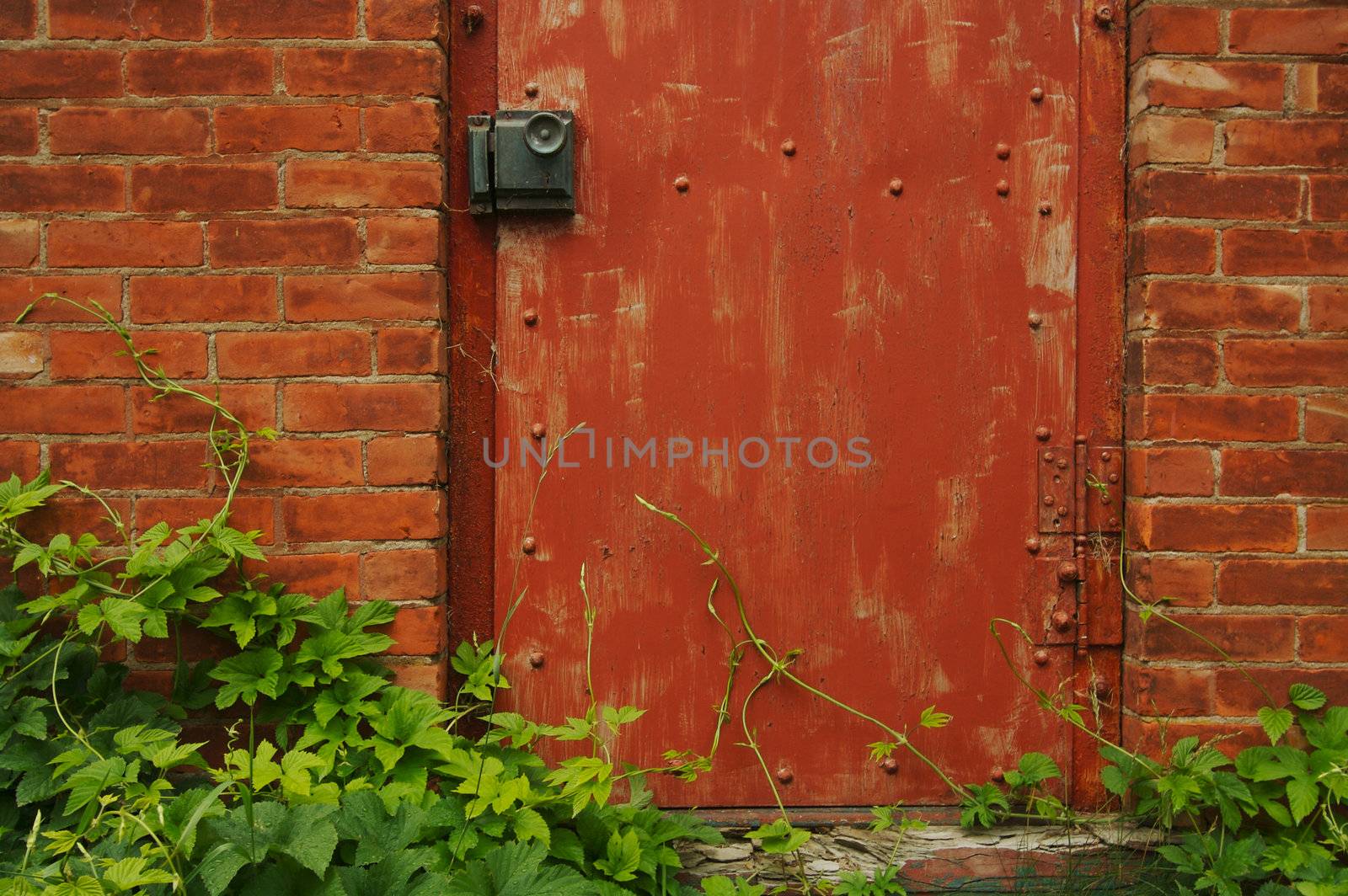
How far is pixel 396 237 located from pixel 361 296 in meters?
0.13

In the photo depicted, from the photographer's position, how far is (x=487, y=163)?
70.3 inches

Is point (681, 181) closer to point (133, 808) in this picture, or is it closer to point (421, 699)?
point (421, 699)

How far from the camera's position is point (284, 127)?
1.72 metres

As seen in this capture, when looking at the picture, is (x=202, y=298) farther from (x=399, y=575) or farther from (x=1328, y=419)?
(x=1328, y=419)

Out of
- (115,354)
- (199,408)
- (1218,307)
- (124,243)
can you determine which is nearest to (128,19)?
(124,243)

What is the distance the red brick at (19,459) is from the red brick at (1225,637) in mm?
2199

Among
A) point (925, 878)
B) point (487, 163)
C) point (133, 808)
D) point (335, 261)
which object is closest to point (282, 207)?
point (335, 261)

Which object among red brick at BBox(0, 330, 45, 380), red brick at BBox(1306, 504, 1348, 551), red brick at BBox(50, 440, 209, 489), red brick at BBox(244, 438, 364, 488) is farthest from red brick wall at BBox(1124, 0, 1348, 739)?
red brick at BBox(0, 330, 45, 380)

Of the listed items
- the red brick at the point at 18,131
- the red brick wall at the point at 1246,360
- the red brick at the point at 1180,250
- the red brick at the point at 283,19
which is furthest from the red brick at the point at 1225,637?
the red brick at the point at 18,131

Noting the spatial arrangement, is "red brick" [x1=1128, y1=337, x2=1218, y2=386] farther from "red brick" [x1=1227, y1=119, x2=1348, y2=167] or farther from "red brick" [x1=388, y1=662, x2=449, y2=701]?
"red brick" [x1=388, y1=662, x2=449, y2=701]

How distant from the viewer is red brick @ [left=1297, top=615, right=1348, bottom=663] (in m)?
1.77

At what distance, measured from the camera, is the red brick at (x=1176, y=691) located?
5.82 feet

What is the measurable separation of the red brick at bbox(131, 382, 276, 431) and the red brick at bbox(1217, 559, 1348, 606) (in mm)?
1909

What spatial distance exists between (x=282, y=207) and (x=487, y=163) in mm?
404
